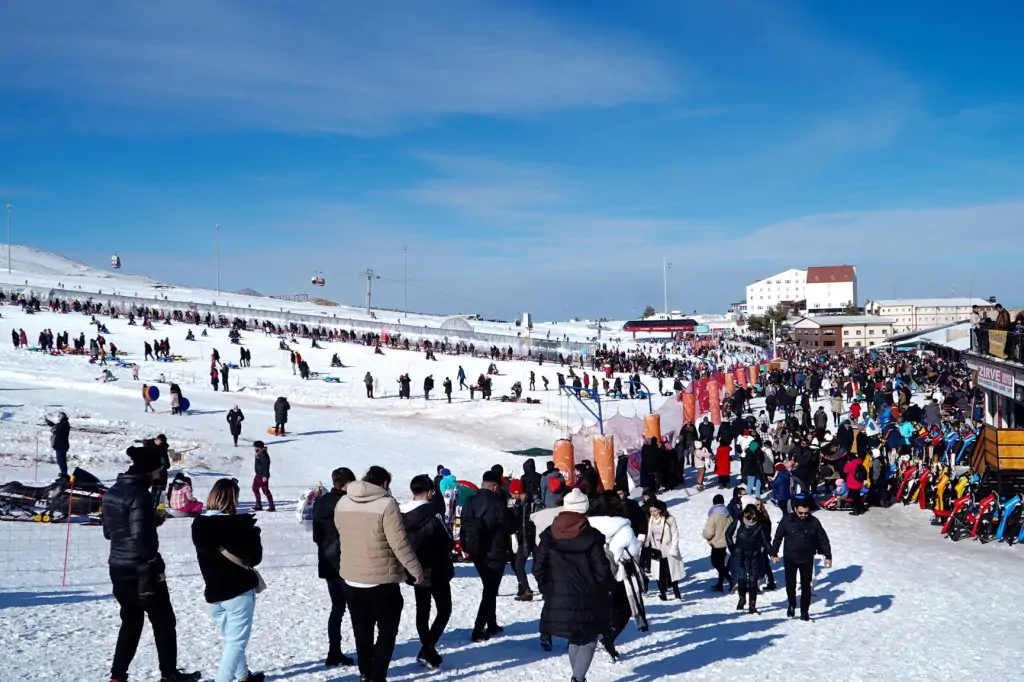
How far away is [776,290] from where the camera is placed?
184 m

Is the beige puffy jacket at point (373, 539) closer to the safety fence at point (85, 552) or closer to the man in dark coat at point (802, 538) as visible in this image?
the man in dark coat at point (802, 538)

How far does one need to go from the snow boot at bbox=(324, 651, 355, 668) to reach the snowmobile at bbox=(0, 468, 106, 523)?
684 cm

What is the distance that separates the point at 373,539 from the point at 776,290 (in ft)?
614

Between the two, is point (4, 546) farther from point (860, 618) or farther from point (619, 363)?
point (619, 363)

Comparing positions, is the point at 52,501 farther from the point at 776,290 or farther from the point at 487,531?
the point at 776,290

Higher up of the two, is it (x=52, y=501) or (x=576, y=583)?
(x=576, y=583)

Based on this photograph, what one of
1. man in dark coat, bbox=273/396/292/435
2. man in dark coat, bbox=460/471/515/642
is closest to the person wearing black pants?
man in dark coat, bbox=460/471/515/642

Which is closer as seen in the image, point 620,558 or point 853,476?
point 620,558

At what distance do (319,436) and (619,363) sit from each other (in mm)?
25649

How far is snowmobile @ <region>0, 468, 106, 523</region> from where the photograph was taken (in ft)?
38.1

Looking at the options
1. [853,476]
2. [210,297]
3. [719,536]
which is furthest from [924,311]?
[719,536]

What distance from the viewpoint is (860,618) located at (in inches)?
340

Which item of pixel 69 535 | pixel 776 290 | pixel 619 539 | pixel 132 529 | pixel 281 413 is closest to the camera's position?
pixel 132 529

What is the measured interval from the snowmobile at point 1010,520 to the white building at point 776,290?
17095 centimetres
